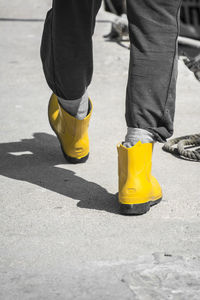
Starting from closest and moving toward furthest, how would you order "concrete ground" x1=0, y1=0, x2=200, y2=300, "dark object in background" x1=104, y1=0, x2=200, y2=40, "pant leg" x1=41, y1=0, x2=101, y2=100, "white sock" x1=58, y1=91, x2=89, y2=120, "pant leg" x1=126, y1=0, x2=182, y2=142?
"concrete ground" x1=0, y1=0, x2=200, y2=300
"pant leg" x1=126, y1=0, x2=182, y2=142
"pant leg" x1=41, y1=0, x2=101, y2=100
"white sock" x1=58, y1=91, x2=89, y2=120
"dark object in background" x1=104, y1=0, x2=200, y2=40

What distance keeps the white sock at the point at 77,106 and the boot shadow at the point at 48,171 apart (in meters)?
0.27

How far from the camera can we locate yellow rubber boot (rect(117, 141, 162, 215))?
6.76ft

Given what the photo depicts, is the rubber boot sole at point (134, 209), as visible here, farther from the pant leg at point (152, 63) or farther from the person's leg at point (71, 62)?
the person's leg at point (71, 62)

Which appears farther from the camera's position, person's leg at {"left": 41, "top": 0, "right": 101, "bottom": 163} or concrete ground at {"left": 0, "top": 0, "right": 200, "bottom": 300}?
person's leg at {"left": 41, "top": 0, "right": 101, "bottom": 163}

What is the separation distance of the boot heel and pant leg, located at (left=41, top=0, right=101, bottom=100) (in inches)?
24.0

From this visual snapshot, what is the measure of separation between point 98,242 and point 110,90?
2440mm

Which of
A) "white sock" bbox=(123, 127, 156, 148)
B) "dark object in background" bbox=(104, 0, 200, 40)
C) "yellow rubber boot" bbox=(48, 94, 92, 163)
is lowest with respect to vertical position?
"dark object in background" bbox=(104, 0, 200, 40)

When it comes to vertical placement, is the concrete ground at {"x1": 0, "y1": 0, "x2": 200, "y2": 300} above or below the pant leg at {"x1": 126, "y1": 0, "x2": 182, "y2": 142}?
below

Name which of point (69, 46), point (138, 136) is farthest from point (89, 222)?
point (69, 46)

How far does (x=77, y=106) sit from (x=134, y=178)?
0.60 m

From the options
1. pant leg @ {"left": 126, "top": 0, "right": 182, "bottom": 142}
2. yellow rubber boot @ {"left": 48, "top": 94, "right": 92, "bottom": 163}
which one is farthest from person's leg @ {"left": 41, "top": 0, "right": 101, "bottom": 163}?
pant leg @ {"left": 126, "top": 0, "right": 182, "bottom": 142}

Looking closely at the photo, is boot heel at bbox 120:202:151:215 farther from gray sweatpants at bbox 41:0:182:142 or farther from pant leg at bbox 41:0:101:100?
pant leg at bbox 41:0:101:100

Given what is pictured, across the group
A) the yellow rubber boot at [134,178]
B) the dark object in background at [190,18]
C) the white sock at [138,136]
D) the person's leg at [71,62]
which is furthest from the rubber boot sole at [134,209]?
the dark object in background at [190,18]

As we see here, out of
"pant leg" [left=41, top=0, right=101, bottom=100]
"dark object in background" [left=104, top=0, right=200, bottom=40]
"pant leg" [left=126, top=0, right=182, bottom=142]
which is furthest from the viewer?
"dark object in background" [left=104, top=0, right=200, bottom=40]
